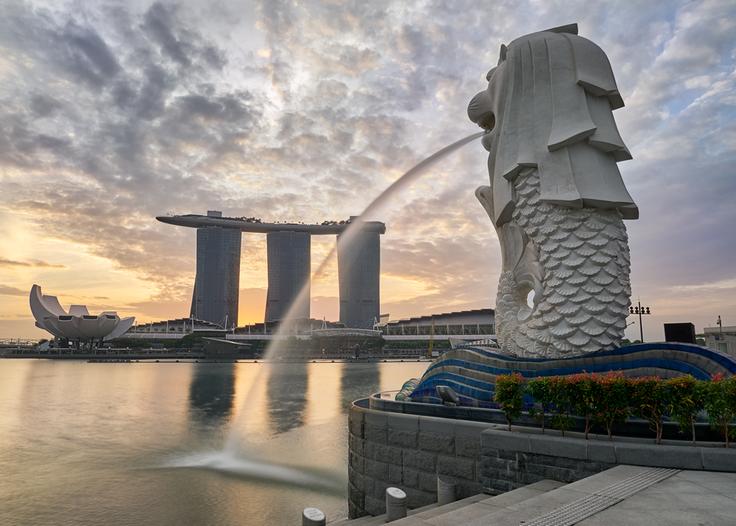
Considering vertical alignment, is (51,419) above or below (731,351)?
below

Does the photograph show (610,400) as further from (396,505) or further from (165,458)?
(165,458)

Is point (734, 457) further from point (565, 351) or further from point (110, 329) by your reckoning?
point (110, 329)

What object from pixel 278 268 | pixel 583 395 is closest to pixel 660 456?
pixel 583 395

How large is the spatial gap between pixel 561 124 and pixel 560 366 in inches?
270

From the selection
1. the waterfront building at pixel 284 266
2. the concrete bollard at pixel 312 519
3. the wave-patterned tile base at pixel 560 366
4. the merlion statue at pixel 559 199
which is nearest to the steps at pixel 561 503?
the concrete bollard at pixel 312 519

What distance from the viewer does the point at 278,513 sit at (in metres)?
14.0

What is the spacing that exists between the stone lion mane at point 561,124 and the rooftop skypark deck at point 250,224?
151280 mm

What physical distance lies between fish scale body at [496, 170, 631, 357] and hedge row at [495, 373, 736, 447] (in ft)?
14.8

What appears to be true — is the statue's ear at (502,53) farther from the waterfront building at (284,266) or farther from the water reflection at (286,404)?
the waterfront building at (284,266)

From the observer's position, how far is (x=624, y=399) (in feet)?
28.7

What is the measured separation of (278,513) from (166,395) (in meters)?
29.4

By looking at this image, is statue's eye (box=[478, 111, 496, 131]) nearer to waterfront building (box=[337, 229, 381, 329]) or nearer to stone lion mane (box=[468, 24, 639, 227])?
stone lion mane (box=[468, 24, 639, 227])

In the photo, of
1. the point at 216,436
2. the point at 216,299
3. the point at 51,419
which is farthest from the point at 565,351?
the point at 216,299

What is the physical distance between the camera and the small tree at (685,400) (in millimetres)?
8227
